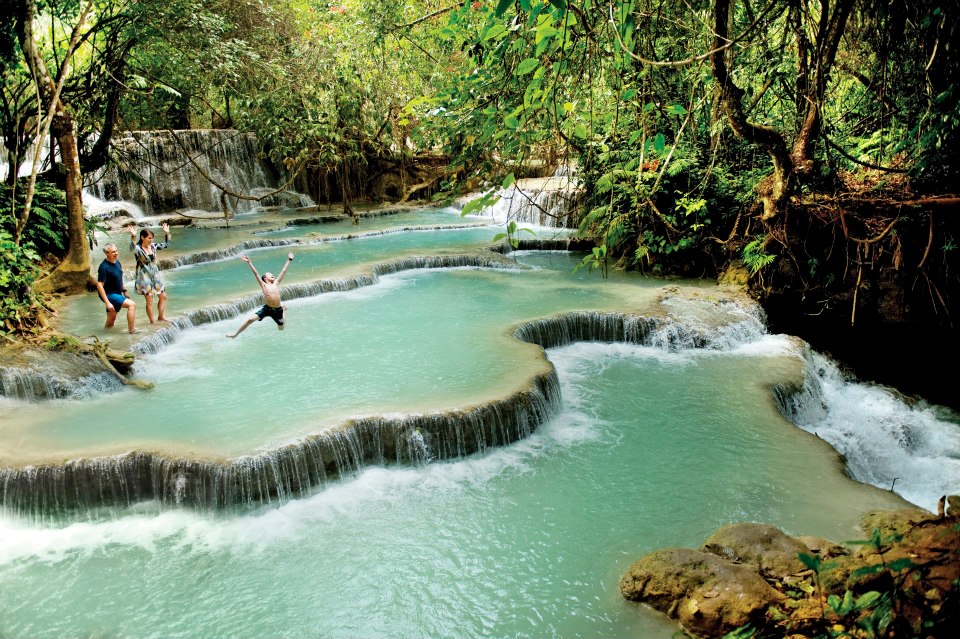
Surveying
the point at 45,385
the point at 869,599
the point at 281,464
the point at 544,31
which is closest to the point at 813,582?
the point at 869,599

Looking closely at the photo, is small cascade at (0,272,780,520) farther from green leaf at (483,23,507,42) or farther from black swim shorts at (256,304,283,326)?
green leaf at (483,23,507,42)

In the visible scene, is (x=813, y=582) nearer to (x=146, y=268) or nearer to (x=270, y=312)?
(x=270, y=312)

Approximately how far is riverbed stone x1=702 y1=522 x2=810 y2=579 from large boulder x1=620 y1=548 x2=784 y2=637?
149 millimetres

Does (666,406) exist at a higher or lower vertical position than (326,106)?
lower

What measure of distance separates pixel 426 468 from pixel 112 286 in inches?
198

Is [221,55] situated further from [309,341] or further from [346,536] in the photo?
[346,536]

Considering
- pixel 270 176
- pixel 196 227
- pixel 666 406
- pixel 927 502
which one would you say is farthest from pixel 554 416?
pixel 270 176

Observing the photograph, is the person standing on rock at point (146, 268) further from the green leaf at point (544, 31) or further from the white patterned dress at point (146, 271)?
the green leaf at point (544, 31)

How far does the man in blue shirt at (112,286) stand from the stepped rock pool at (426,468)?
1.09ft

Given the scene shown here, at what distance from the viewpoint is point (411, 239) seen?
16719 mm

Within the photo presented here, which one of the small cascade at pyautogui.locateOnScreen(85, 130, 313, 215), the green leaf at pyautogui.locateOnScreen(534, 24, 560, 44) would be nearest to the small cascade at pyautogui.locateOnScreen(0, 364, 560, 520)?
the green leaf at pyautogui.locateOnScreen(534, 24, 560, 44)

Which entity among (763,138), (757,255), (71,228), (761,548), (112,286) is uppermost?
(763,138)

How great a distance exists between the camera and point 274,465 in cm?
518

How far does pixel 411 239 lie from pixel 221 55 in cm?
707
